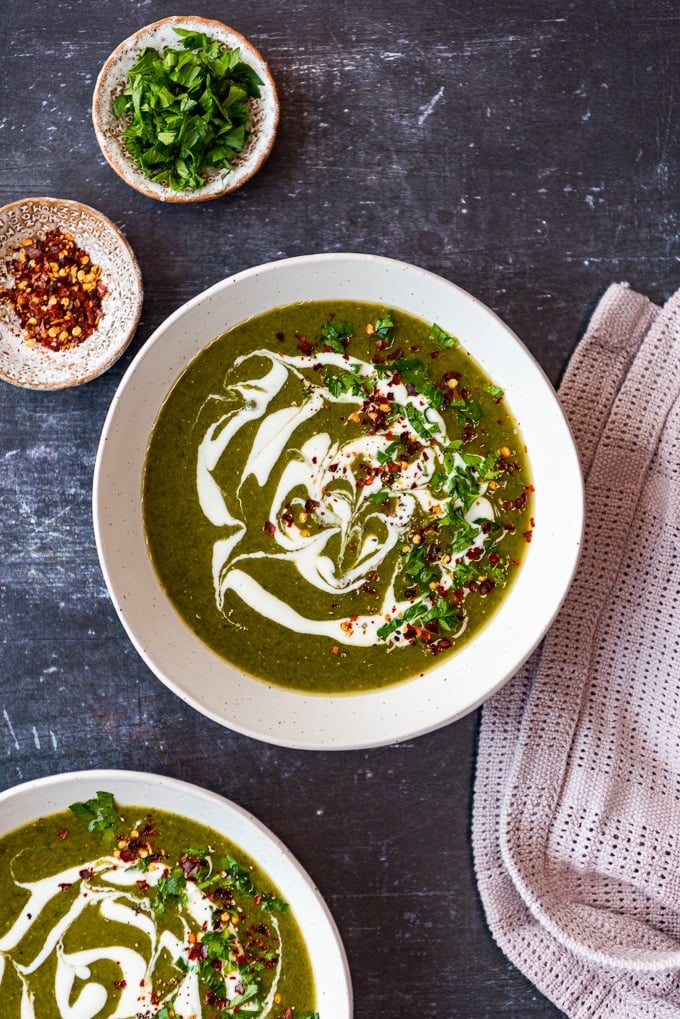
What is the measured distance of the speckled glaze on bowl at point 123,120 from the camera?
88.5 inches

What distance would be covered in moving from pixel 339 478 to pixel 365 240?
69cm

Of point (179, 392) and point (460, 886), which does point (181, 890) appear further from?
point (179, 392)

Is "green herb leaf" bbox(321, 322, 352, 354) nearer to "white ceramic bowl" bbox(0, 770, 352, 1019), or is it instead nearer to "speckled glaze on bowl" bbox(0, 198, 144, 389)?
"speckled glaze on bowl" bbox(0, 198, 144, 389)

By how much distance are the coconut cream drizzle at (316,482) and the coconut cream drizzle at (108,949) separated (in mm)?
872

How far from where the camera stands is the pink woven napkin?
7.67ft

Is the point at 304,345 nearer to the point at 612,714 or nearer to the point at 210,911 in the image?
the point at 612,714

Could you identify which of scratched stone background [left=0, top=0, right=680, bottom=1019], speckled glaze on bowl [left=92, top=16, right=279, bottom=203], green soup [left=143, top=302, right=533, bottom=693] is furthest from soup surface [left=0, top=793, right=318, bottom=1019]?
speckled glaze on bowl [left=92, top=16, right=279, bottom=203]

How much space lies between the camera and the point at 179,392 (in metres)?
2.28

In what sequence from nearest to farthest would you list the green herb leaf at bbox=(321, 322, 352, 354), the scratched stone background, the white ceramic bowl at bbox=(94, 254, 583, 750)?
the white ceramic bowl at bbox=(94, 254, 583, 750)
the green herb leaf at bbox=(321, 322, 352, 354)
the scratched stone background

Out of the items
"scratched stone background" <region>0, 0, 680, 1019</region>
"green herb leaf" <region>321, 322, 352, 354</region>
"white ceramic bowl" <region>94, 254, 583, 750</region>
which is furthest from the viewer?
"scratched stone background" <region>0, 0, 680, 1019</region>

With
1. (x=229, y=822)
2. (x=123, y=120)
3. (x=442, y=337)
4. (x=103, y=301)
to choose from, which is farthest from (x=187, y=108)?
(x=229, y=822)

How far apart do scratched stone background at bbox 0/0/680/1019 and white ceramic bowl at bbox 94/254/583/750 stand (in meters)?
0.21

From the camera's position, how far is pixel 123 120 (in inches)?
90.7

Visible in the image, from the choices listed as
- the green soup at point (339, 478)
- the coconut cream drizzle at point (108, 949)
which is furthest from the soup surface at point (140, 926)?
the green soup at point (339, 478)
